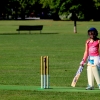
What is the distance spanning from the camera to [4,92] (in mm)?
13688

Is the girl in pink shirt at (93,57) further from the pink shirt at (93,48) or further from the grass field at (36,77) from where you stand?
the grass field at (36,77)

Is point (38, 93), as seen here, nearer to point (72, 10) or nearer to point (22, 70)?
point (22, 70)

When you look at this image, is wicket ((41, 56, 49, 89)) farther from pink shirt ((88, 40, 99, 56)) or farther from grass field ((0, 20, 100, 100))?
pink shirt ((88, 40, 99, 56))

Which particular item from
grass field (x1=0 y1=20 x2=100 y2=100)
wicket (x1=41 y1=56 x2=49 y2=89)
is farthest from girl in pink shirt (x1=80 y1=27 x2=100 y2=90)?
wicket (x1=41 y1=56 x2=49 y2=89)

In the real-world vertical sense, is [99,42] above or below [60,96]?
Result: above

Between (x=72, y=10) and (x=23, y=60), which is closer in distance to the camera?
(x=23, y=60)

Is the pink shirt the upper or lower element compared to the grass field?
upper

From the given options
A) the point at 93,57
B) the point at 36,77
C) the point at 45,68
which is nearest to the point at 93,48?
the point at 93,57

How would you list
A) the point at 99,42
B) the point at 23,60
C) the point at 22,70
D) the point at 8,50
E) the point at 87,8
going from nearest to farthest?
1. the point at 99,42
2. the point at 22,70
3. the point at 23,60
4. the point at 8,50
5. the point at 87,8

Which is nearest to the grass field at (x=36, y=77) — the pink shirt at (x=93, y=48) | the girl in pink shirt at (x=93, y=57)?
the girl in pink shirt at (x=93, y=57)

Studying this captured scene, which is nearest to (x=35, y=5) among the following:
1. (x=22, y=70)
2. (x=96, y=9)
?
(x=96, y=9)

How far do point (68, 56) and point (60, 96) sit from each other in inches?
535

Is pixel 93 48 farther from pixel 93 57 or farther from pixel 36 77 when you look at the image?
pixel 36 77

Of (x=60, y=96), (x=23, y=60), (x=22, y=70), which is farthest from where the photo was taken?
(x=23, y=60)
